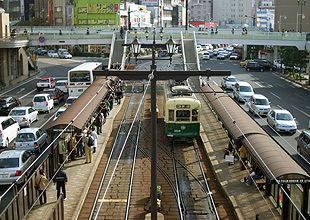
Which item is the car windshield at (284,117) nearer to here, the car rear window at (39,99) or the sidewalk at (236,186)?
the sidewalk at (236,186)

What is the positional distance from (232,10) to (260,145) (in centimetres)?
17717

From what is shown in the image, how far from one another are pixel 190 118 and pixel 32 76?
37315 millimetres

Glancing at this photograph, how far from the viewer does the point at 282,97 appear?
145ft

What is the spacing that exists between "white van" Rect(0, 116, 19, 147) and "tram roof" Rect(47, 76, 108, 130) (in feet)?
12.2

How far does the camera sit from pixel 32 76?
193ft

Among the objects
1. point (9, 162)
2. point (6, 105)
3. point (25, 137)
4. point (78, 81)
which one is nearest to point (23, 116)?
point (6, 105)

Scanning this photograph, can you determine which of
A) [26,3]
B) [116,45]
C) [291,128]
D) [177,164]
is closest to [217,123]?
[291,128]

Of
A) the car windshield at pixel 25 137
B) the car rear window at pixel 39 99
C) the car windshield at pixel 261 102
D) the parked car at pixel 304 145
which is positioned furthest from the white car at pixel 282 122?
the car rear window at pixel 39 99

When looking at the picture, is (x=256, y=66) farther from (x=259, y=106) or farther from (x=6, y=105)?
(x=6, y=105)

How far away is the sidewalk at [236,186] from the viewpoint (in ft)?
50.6

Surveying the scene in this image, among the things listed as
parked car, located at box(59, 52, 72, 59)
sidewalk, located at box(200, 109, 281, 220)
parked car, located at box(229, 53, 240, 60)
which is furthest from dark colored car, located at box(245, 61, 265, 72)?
sidewalk, located at box(200, 109, 281, 220)

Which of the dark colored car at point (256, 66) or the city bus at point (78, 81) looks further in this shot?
the dark colored car at point (256, 66)

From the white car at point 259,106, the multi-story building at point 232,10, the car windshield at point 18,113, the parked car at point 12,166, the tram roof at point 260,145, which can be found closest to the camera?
the tram roof at point 260,145

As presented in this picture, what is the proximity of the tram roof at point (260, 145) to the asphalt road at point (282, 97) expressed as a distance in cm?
361
